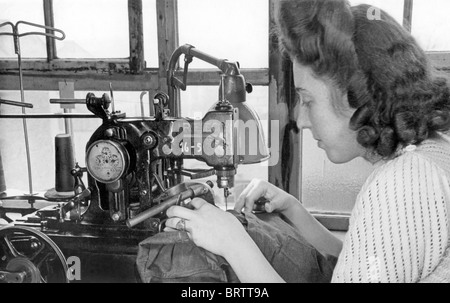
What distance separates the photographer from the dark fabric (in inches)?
34.6

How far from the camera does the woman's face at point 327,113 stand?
870 mm

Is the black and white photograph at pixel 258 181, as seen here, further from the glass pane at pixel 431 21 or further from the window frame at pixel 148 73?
the window frame at pixel 148 73

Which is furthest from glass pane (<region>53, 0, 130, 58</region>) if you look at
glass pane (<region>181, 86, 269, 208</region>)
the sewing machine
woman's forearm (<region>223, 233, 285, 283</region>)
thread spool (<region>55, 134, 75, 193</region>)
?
woman's forearm (<region>223, 233, 285, 283</region>)

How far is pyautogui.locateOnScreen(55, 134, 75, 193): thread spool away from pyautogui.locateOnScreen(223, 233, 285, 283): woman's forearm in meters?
0.79

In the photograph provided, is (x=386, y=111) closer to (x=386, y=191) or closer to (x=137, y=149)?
(x=386, y=191)

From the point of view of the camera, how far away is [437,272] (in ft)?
2.41

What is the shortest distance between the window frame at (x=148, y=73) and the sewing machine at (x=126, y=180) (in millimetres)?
791

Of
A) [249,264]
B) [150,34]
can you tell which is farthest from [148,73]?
[249,264]

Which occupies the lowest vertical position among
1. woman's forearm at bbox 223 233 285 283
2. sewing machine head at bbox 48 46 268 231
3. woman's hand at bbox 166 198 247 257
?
woman's forearm at bbox 223 233 285 283

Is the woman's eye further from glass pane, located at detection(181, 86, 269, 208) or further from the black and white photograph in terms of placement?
glass pane, located at detection(181, 86, 269, 208)

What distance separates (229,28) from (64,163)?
0.89 metres

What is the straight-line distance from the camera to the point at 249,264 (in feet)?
2.62

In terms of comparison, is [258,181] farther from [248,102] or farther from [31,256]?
[248,102]
